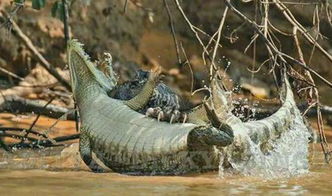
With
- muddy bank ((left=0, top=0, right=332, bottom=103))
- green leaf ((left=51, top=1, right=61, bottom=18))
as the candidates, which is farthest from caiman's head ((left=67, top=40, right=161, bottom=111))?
muddy bank ((left=0, top=0, right=332, bottom=103))

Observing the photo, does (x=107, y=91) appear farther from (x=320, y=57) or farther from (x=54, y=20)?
(x=320, y=57)

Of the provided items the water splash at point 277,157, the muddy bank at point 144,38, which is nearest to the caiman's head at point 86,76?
the water splash at point 277,157

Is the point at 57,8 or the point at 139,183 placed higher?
the point at 57,8

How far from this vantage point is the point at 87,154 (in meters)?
5.32

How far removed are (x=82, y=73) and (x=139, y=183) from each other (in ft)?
5.35

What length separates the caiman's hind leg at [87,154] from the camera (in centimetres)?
528

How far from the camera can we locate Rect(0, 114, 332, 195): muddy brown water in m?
4.31

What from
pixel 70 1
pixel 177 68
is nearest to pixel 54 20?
pixel 177 68

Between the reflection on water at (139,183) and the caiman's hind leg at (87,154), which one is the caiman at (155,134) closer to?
the caiman's hind leg at (87,154)

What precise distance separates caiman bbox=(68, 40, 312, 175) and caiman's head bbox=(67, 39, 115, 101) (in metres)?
0.09

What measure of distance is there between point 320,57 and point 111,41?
297 cm

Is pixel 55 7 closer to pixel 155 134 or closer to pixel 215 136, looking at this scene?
pixel 155 134

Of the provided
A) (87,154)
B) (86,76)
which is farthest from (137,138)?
(86,76)

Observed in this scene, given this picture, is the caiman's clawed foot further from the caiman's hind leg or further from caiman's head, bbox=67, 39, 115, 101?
caiman's head, bbox=67, 39, 115, 101
